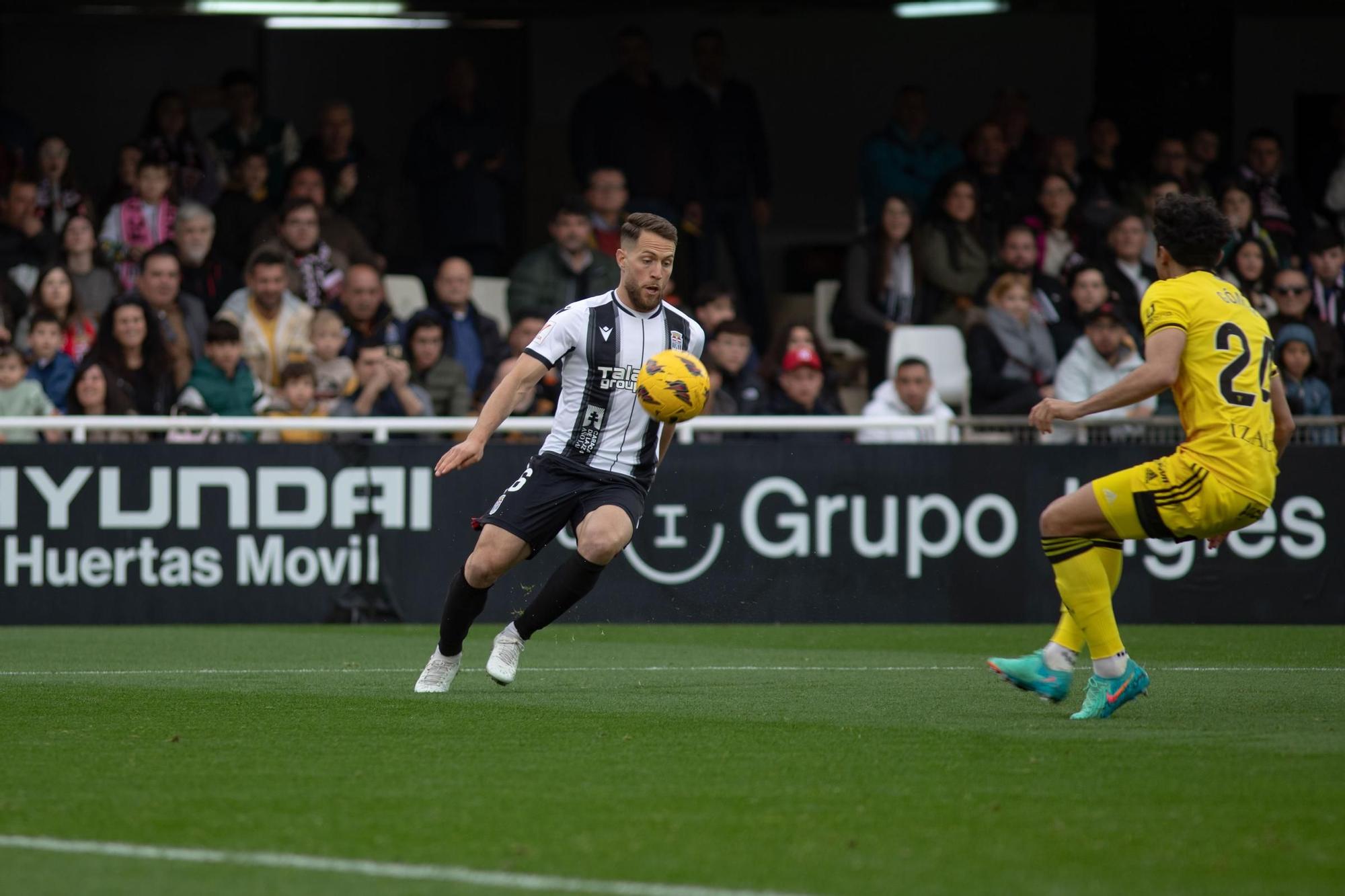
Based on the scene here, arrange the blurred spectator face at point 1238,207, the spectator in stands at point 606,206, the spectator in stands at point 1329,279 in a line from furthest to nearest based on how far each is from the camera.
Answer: the blurred spectator face at point 1238,207 < the spectator in stands at point 1329,279 < the spectator in stands at point 606,206

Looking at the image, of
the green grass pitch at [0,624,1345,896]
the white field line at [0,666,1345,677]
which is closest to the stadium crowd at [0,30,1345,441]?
the white field line at [0,666,1345,677]

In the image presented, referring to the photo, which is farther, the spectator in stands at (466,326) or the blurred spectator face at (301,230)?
the blurred spectator face at (301,230)

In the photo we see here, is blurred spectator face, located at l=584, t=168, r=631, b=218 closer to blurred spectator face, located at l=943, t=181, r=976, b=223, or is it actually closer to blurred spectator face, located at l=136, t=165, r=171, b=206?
blurred spectator face, located at l=943, t=181, r=976, b=223

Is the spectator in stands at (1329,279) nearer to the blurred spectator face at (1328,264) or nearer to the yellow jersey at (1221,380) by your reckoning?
the blurred spectator face at (1328,264)

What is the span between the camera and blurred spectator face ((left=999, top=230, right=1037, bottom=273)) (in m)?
16.1

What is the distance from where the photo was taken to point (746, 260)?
57.9 feet

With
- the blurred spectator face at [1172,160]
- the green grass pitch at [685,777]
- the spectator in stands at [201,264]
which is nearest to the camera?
the green grass pitch at [685,777]

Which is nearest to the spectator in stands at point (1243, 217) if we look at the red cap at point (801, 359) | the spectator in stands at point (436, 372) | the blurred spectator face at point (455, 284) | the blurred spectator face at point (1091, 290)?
the blurred spectator face at point (1091, 290)

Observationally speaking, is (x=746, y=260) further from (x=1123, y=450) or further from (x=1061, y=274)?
(x=1123, y=450)

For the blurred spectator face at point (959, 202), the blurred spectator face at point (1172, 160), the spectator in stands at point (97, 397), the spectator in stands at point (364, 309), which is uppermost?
the blurred spectator face at point (1172, 160)

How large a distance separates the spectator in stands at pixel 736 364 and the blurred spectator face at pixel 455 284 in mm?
1940

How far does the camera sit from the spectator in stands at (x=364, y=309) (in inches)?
595

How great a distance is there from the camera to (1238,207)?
17.0 m

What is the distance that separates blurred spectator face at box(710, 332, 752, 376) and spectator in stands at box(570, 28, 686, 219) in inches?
105
